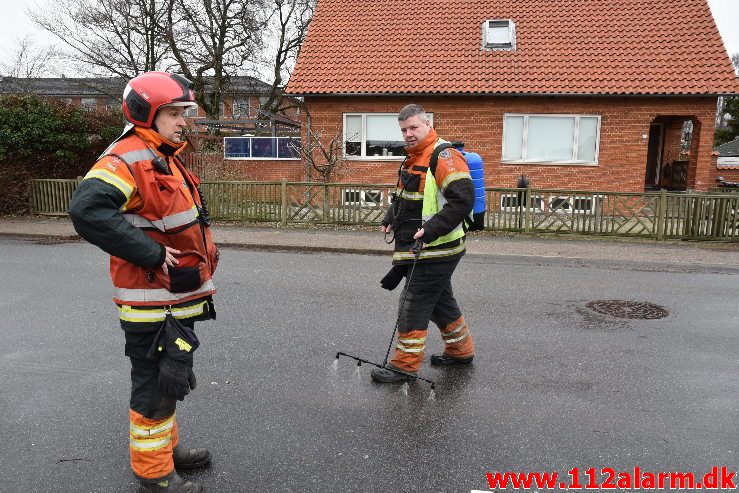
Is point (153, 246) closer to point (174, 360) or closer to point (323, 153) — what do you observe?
point (174, 360)

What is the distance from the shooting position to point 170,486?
2.97 meters

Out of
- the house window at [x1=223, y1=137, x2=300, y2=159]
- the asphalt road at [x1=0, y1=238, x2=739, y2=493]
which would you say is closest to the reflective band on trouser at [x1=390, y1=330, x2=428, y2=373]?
the asphalt road at [x1=0, y1=238, x2=739, y2=493]

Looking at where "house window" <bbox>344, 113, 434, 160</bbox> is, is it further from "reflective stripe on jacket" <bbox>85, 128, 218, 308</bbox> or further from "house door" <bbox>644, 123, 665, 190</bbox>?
"reflective stripe on jacket" <bbox>85, 128, 218, 308</bbox>

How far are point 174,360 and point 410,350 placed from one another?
2058 mm

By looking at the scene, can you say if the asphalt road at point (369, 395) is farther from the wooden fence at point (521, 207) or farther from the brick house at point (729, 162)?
the brick house at point (729, 162)

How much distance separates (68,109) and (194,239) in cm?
1435

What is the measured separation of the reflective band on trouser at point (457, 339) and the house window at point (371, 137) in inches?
516

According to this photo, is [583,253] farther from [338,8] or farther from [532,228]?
[338,8]

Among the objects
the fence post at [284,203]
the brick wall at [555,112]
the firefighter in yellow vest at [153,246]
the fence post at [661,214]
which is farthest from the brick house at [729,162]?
the firefighter in yellow vest at [153,246]

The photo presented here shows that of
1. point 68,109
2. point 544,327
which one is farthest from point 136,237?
point 68,109

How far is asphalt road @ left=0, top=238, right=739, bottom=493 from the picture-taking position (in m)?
3.32

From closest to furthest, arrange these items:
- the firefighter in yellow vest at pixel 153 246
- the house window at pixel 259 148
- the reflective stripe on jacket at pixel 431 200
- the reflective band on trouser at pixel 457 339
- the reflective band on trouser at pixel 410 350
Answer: the firefighter in yellow vest at pixel 153 246
the reflective stripe on jacket at pixel 431 200
the reflective band on trouser at pixel 410 350
the reflective band on trouser at pixel 457 339
the house window at pixel 259 148

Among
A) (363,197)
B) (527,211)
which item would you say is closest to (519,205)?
(527,211)

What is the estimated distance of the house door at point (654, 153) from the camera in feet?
66.4
